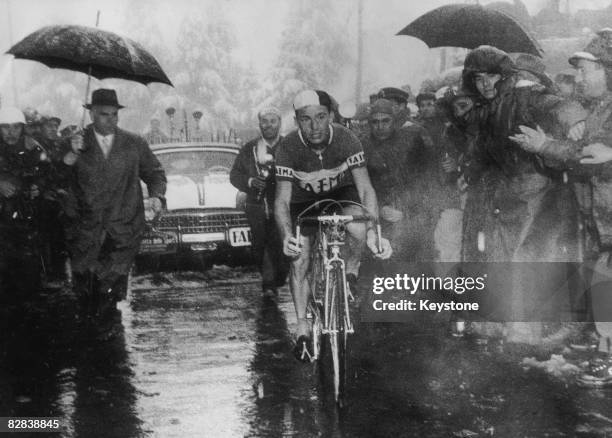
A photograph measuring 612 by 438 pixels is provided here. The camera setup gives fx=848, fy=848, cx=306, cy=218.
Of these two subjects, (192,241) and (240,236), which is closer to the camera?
(192,241)

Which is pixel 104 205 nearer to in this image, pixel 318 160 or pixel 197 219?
pixel 318 160

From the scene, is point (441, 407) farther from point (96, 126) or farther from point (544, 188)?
point (96, 126)

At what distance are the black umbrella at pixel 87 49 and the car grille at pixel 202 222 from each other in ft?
11.2

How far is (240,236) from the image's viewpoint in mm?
10898

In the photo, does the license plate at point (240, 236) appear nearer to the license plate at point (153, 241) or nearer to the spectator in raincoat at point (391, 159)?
the license plate at point (153, 241)

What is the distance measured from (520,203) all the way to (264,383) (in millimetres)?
2433

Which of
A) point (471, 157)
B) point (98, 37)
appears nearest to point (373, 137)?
point (471, 157)

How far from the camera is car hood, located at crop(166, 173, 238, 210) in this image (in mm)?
11180

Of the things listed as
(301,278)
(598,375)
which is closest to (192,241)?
(301,278)

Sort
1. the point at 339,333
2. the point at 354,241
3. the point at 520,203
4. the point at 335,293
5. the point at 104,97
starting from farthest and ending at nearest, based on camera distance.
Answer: the point at 104,97 → the point at 520,203 → the point at 354,241 → the point at 335,293 → the point at 339,333

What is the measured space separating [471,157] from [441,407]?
256 centimetres

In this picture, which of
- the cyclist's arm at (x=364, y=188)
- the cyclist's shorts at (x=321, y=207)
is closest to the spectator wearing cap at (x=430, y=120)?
the cyclist's shorts at (x=321, y=207)

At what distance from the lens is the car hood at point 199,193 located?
11180 mm

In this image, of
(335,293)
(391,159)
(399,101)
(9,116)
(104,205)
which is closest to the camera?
(335,293)
